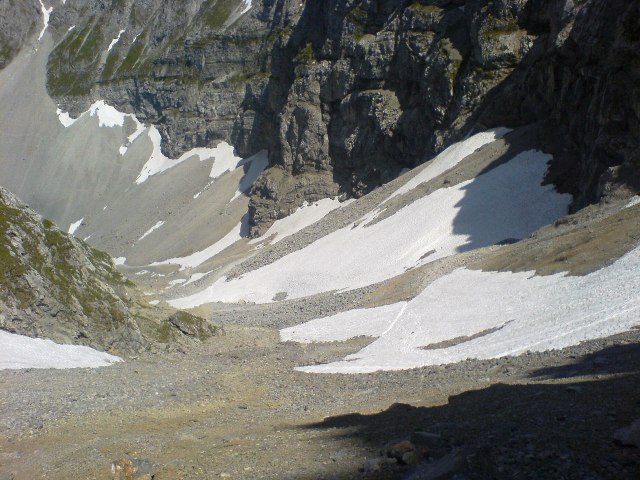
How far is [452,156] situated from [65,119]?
119m

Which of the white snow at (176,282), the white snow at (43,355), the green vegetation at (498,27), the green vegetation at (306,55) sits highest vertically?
the green vegetation at (306,55)

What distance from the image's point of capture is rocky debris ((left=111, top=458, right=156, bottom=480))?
9.66 metres

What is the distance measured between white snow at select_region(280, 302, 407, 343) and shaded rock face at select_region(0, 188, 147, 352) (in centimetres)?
1014

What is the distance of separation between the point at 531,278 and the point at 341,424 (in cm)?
1796

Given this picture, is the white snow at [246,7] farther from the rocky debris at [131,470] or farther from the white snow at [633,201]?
the rocky debris at [131,470]

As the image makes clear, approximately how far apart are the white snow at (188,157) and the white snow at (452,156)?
214ft

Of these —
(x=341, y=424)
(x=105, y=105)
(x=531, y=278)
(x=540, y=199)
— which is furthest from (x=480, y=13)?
(x=105, y=105)

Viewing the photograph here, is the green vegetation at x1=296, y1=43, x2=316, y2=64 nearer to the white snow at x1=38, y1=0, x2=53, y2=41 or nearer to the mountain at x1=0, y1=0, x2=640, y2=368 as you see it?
the mountain at x1=0, y1=0, x2=640, y2=368

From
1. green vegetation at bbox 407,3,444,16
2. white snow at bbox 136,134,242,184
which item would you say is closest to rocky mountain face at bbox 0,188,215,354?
green vegetation at bbox 407,3,444,16

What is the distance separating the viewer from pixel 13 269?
22969mm

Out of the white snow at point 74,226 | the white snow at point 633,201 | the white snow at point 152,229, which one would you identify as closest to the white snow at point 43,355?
the white snow at point 633,201

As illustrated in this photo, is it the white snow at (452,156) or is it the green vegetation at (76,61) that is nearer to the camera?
the white snow at (452,156)

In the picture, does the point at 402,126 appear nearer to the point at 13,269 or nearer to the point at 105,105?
the point at 13,269

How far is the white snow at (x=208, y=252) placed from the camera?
92125mm
